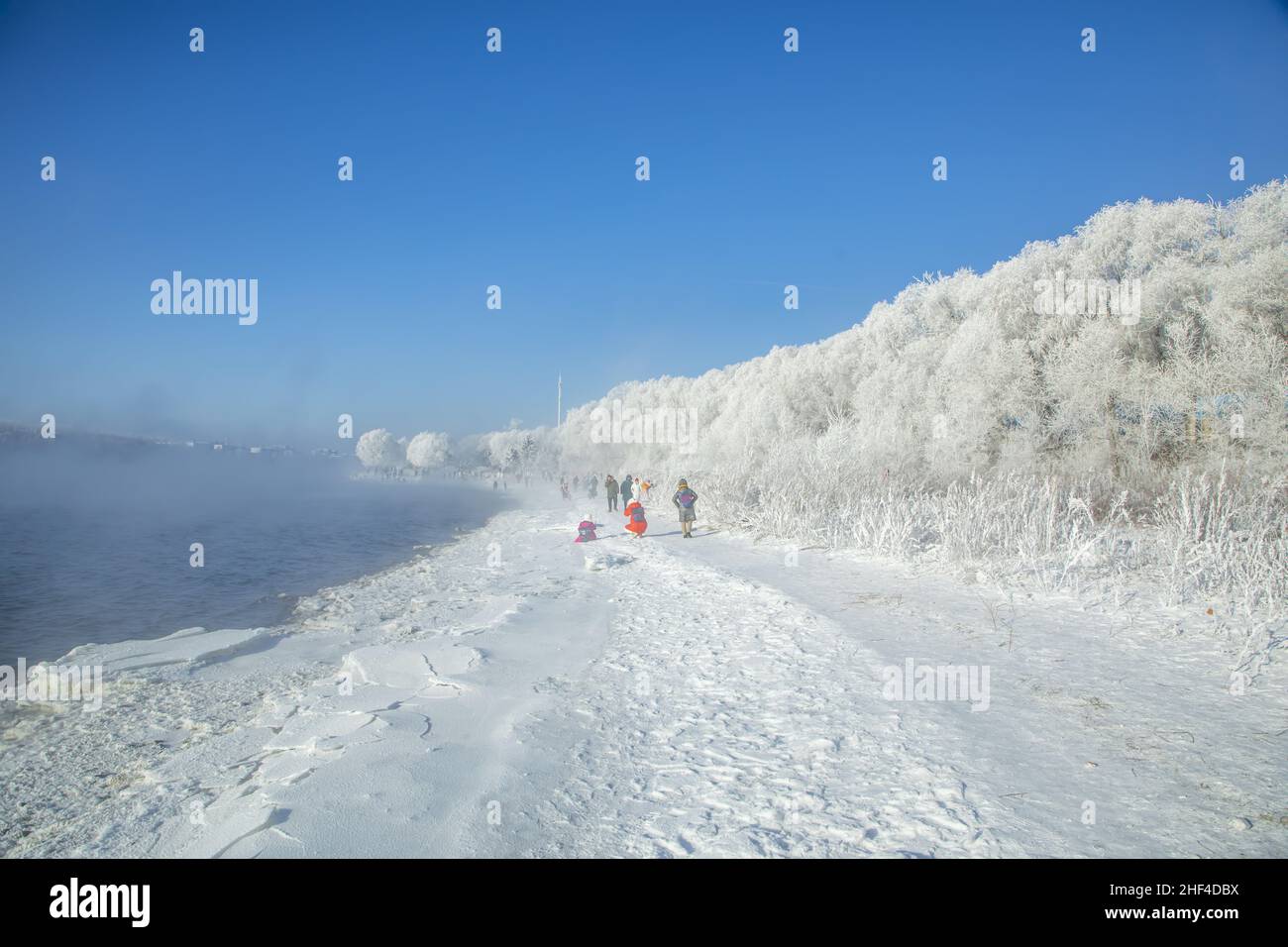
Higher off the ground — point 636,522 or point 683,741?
point 636,522

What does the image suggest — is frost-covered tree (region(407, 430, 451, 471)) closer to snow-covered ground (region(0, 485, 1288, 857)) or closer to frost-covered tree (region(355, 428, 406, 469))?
frost-covered tree (region(355, 428, 406, 469))

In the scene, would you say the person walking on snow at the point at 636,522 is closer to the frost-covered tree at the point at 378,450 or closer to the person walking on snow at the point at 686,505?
the person walking on snow at the point at 686,505

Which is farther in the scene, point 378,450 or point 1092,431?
point 378,450

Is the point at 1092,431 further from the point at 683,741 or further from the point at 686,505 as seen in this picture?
the point at 683,741

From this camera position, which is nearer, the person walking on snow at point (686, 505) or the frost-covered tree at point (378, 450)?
the person walking on snow at point (686, 505)

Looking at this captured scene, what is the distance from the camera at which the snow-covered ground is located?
3.10 metres

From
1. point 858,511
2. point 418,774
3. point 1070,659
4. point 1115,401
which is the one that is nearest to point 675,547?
point 858,511

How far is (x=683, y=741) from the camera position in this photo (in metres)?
4.32

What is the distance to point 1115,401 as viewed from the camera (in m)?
17.1

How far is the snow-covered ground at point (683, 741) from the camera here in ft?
10.2

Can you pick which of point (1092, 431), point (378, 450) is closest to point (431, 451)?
point (378, 450)

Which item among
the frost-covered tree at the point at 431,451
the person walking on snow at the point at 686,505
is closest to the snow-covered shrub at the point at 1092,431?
the person walking on snow at the point at 686,505

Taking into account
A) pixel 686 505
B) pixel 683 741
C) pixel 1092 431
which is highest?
pixel 1092 431
